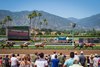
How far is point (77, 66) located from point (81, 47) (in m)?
46.3

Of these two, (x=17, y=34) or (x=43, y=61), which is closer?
(x=43, y=61)

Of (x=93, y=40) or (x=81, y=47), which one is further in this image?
(x=93, y=40)

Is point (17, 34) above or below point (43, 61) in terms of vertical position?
above

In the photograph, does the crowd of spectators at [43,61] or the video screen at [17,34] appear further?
the video screen at [17,34]

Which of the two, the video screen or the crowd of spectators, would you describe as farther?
the video screen

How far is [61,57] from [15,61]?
3.73 m

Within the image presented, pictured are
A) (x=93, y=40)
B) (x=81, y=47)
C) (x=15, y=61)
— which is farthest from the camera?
(x=93, y=40)

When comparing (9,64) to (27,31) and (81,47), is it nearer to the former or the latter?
(81,47)

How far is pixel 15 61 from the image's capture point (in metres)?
14.9

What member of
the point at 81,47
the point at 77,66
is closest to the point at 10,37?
the point at 81,47

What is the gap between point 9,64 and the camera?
650 inches

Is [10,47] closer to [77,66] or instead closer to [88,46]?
[88,46]

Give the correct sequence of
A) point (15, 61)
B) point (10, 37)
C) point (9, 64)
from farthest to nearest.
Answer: point (10, 37)
point (9, 64)
point (15, 61)

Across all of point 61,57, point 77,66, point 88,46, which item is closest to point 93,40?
point 88,46
